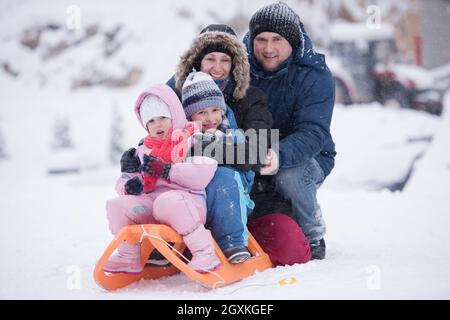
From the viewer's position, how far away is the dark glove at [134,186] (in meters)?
1.96

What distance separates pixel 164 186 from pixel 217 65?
0.61 m

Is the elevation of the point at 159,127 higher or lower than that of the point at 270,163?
higher

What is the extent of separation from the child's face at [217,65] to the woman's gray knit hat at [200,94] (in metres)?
0.10

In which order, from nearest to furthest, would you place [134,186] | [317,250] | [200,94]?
1. [134,186]
2. [200,94]
3. [317,250]

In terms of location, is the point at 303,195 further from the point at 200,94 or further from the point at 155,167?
the point at 155,167

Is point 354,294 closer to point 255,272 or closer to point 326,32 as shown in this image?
point 255,272

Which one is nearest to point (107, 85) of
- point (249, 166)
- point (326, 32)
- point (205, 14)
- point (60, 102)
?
point (60, 102)

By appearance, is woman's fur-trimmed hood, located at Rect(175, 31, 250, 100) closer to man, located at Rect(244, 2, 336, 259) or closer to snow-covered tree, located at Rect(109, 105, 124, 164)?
man, located at Rect(244, 2, 336, 259)

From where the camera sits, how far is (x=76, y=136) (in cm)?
898

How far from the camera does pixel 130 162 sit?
2047 mm

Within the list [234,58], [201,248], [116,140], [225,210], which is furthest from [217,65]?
[116,140]

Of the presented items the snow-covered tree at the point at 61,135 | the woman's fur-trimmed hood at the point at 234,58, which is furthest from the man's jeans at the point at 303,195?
the snow-covered tree at the point at 61,135

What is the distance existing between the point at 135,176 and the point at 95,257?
2.82ft
